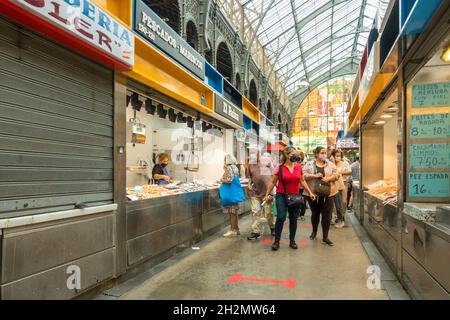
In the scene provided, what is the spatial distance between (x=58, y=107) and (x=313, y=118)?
32.2 meters

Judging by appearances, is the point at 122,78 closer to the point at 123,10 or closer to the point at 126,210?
the point at 123,10

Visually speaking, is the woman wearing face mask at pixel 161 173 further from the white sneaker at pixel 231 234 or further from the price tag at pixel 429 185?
the price tag at pixel 429 185

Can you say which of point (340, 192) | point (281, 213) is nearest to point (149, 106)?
point (281, 213)

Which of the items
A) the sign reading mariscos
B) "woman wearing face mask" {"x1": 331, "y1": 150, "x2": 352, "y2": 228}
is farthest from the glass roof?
the sign reading mariscos

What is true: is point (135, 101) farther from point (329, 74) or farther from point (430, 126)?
point (329, 74)

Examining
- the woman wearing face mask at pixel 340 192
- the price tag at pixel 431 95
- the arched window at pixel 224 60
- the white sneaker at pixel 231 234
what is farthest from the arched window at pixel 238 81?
the price tag at pixel 431 95

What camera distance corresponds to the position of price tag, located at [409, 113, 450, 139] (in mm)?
3643

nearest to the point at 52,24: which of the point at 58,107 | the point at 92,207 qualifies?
the point at 58,107

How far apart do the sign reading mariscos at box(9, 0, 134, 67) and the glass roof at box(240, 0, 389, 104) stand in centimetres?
1096

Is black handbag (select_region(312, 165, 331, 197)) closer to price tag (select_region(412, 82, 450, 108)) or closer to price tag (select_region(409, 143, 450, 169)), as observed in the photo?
price tag (select_region(409, 143, 450, 169))

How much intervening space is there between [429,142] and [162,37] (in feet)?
12.4

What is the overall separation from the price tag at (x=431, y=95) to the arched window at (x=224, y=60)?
909cm

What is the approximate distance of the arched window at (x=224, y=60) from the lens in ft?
40.5

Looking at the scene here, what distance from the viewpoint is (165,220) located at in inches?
192
